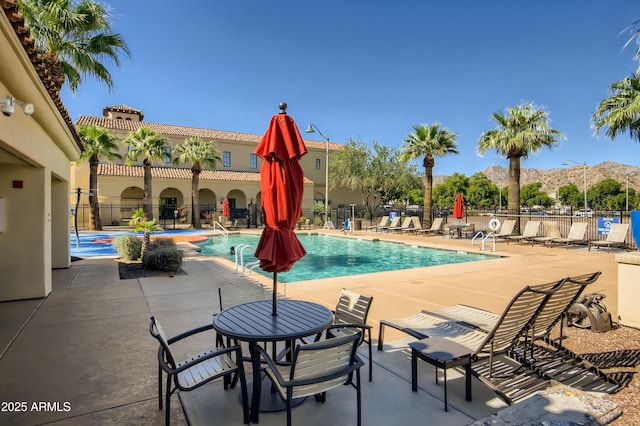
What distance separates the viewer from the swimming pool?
1240 centimetres

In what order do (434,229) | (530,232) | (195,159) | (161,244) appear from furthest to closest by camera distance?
(195,159) < (434,229) < (530,232) < (161,244)

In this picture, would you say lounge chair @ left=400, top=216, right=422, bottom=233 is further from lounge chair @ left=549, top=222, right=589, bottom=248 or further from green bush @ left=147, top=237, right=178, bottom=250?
green bush @ left=147, top=237, right=178, bottom=250

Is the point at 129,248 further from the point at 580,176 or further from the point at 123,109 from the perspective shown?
the point at 580,176

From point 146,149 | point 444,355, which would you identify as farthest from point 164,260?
point 146,149

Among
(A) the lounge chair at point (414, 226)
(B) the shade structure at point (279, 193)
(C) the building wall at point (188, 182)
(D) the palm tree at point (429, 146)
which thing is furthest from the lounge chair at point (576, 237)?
(C) the building wall at point (188, 182)

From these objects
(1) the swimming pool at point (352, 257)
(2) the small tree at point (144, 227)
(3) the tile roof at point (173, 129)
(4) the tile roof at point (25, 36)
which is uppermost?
(3) the tile roof at point (173, 129)

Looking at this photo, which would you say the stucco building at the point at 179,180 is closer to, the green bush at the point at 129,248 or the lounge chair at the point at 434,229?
the lounge chair at the point at 434,229

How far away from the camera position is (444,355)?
3018mm

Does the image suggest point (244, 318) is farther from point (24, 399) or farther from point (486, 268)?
point (486, 268)

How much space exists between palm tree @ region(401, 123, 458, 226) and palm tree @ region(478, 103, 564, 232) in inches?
166

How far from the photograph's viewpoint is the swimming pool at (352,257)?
12402mm

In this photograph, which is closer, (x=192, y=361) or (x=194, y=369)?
(x=192, y=361)

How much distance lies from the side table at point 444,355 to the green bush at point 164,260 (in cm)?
807

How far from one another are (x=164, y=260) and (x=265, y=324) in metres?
7.52
